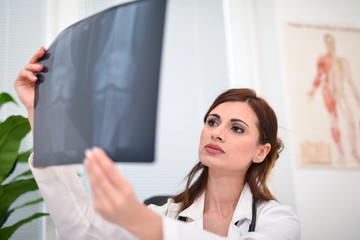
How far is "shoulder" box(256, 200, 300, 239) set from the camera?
3.89 ft

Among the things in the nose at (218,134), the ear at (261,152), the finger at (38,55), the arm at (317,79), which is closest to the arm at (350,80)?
the arm at (317,79)

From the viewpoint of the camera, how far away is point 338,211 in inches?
98.9

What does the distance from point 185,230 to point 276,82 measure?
204 cm

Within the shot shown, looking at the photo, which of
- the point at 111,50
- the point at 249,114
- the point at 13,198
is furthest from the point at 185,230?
the point at 13,198

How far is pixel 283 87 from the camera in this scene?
255 centimetres

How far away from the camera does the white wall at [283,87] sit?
246 centimetres

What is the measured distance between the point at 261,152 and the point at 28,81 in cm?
100

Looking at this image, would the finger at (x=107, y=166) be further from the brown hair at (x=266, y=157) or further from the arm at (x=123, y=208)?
the brown hair at (x=266, y=157)

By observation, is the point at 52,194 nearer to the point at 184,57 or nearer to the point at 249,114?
the point at 249,114

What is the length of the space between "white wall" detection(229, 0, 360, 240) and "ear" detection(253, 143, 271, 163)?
3.32ft

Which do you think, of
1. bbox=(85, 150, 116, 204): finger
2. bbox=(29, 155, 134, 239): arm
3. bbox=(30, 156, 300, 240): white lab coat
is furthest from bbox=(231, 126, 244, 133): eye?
bbox=(85, 150, 116, 204): finger

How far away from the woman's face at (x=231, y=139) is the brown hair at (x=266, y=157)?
35 mm

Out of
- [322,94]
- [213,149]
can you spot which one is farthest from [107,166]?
[322,94]

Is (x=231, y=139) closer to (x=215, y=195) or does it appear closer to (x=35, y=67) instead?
(x=215, y=195)
